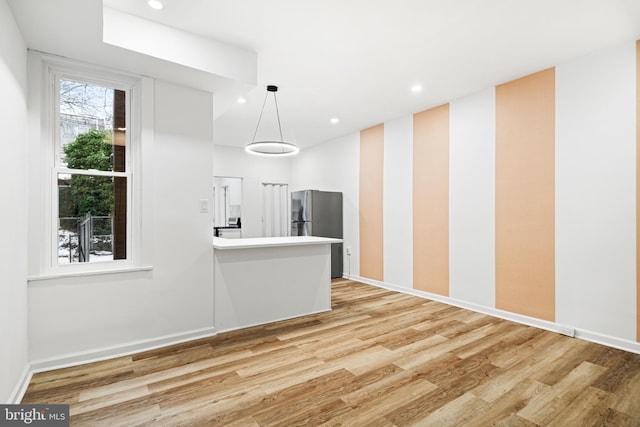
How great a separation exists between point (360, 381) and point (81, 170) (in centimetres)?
281

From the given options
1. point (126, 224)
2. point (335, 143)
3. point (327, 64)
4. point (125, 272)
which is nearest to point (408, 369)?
point (125, 272)

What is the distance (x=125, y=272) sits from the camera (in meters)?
2.79

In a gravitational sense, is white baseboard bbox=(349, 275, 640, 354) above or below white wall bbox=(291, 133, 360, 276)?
below

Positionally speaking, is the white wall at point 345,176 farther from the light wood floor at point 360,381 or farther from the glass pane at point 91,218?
the glass pane at point 91,218

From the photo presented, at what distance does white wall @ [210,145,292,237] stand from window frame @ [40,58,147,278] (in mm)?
4263

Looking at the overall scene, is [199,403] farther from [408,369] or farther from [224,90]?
[224,90]

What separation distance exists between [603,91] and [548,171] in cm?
84

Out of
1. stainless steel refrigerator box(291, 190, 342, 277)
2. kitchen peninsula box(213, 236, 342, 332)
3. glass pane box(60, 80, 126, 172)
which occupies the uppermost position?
glass pane box(60, 80, 126, 172)

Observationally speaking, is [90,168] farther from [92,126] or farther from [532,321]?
[532,321]

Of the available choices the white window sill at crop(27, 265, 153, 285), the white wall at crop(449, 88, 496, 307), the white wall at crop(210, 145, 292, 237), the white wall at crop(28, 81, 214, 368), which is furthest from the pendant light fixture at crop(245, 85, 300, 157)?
the white wall at crop(210, 145, 292, 237)

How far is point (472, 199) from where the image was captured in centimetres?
415

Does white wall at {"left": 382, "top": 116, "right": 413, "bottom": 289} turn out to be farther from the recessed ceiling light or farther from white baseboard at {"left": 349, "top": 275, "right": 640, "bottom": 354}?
the recessed ceiling light

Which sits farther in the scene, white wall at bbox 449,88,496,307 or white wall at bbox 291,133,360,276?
white wall at bbox 291,133,360,276

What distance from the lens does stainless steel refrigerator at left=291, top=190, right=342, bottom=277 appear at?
6.00 metres
